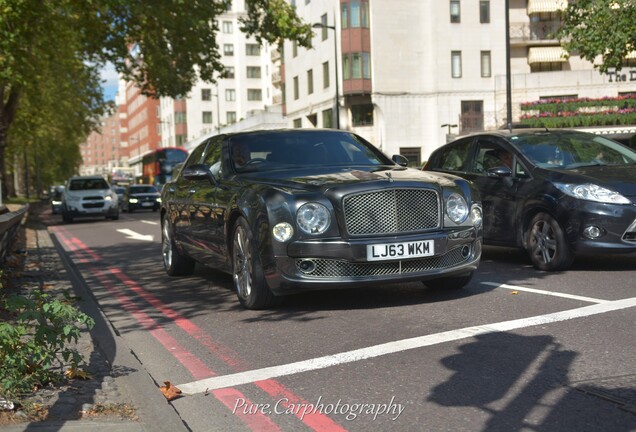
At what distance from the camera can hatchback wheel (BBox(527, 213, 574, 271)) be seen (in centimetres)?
881

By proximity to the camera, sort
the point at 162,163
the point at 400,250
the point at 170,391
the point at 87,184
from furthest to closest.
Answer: the point at 162,163
the point at 87,184
the point at 400,250
the point at 170,391

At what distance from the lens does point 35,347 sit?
4781mm

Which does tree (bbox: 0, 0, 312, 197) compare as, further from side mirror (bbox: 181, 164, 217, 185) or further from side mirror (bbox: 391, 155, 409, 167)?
side mirror (bbox: 391, 155, 409, 167)

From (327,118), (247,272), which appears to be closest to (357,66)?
(327,118)

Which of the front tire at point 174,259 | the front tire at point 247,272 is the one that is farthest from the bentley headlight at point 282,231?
the front tire at point 174,259

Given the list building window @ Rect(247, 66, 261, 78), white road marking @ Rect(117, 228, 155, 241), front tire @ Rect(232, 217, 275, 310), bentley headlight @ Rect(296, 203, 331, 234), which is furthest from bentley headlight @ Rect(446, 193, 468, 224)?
building window @ Rect(247, 66, 261, 78)

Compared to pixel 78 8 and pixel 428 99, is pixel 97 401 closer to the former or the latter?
pixel 78 8

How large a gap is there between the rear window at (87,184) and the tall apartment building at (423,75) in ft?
68.2

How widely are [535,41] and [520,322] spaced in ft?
164

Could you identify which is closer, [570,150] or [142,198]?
[570,150]

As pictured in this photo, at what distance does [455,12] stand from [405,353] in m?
48.1

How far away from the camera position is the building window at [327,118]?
5137 centimetres

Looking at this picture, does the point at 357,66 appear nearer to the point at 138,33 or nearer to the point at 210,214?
the point at 138,33

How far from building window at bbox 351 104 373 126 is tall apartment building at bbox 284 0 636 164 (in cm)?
6
